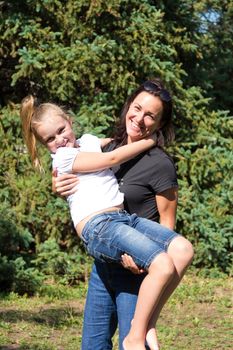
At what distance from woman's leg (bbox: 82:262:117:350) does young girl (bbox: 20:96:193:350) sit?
0.24 metres

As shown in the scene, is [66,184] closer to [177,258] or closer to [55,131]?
[55,131]

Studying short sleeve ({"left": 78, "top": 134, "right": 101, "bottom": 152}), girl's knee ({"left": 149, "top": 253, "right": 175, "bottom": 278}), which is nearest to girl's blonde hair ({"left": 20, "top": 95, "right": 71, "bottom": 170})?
short sleeve ({"left": 78, "top": 134, "right": 101, "bottom": 152})

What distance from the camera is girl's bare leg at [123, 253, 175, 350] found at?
3.30 meters

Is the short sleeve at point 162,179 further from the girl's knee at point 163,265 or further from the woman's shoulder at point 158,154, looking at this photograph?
the girl's knee at point 163,265

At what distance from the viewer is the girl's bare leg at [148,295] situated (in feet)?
10.8

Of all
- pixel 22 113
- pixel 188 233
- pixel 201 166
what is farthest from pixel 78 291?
pixel 22 113

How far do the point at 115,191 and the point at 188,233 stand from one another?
6493 millimetres

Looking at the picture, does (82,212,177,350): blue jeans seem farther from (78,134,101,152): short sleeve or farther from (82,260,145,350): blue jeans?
(78,134,101,152): short sleeve

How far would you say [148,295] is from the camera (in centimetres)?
Result: 333

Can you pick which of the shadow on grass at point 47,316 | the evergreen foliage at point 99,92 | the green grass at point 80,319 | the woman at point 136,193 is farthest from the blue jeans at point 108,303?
the evergreen foliage at point 99,92

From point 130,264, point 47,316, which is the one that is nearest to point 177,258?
point 130,264

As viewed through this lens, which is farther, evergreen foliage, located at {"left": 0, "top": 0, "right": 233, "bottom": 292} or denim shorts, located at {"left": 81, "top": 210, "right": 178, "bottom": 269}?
evergreen foliage, located at {"left": 0, "top": 0, "right": 233, "bottom": 292}

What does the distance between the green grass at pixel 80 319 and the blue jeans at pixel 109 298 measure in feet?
9.19

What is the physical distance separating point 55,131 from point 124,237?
690 mm
